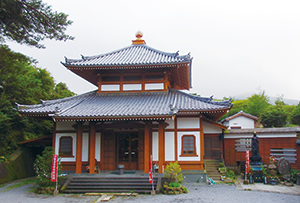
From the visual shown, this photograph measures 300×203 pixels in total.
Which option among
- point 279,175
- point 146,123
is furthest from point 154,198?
point 279,175

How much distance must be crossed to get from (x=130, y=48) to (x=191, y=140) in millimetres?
9638

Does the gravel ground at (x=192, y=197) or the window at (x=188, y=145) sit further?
the window at (x=188, y=145)

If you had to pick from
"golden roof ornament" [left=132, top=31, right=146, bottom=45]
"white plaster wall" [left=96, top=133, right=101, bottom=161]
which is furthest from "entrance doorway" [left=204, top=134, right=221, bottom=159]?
"golden roof ornament" [left=132, top=31, right=146, bottom=45]

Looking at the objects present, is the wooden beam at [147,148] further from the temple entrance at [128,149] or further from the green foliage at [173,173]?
the temple entrance at [128,149]

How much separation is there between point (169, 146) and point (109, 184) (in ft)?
13.2

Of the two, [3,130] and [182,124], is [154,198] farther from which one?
[3,130]

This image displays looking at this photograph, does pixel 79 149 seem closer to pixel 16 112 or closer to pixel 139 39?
pixel 16 112

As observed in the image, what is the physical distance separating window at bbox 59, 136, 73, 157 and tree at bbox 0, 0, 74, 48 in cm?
656

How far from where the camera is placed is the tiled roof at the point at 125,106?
13328 mm

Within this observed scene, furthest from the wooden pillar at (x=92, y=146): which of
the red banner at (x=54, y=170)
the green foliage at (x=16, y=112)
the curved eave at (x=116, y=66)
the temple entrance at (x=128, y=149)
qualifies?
the green foliage at (x=16, y=112)

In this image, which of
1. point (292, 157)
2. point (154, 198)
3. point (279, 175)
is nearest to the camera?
point (154, 198)

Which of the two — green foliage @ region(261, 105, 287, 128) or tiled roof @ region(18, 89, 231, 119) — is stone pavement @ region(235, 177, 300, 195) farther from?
green foliage @ region(261, 105, 287, 128)

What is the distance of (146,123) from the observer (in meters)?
13.7

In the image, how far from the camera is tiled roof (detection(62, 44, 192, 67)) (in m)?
16.2
